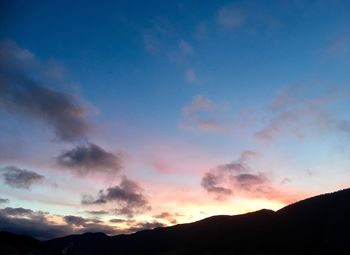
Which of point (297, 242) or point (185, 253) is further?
point (185, 253)

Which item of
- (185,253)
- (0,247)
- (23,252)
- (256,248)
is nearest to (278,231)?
(256,248)

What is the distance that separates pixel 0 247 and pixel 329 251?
13128 cm

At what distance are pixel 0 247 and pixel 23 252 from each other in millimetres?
10659


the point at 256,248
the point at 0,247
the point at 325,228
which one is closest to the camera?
the point at 325,228

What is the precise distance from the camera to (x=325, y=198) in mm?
171875

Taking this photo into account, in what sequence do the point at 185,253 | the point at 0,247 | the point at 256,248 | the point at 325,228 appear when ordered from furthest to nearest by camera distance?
1. the point at 185,253
2. the point at 0,247
3. the point at 256,248
4. the point at 325,228

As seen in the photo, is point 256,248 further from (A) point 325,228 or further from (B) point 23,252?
(B) point 23,252

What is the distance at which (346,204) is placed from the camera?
154 m

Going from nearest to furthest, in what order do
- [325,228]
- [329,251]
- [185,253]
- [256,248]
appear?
[329,251] < [325,228] < [256,248] < [185,253]

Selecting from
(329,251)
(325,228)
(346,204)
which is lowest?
(329,251)

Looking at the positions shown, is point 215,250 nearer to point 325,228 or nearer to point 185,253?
point 185,253

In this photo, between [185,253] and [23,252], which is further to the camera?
[185,253]

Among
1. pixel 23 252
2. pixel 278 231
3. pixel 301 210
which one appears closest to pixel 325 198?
pixel 301 210

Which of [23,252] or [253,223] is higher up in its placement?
[253,223]
